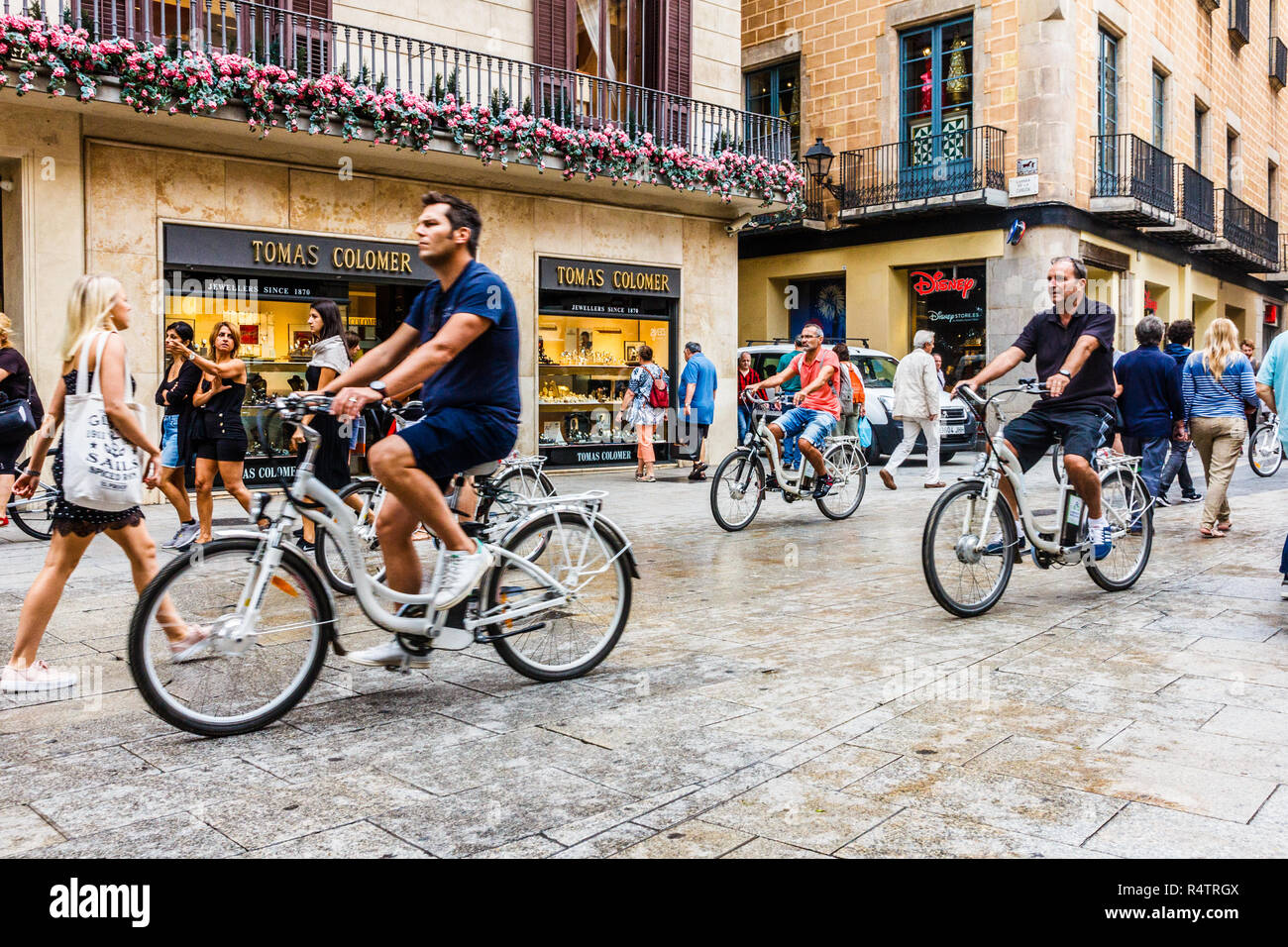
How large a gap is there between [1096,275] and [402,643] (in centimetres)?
2254

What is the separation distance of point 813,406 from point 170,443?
5534 millimetres

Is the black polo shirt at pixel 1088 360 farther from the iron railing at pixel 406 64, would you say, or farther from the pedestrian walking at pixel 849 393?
the iron railing at pixel 406 64

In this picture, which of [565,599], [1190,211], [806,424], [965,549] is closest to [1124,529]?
[965,549]

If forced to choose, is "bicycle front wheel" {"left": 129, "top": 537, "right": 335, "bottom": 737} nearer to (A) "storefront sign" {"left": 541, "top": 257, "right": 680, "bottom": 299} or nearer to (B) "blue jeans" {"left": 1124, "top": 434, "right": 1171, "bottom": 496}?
(B) "blue jeans" {"left": 1124, "top": 434, "right": 1171, "bottom": 496}

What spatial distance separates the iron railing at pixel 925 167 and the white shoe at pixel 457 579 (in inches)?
753

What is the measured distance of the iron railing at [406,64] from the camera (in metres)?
11.5

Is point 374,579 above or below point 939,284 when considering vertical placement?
below

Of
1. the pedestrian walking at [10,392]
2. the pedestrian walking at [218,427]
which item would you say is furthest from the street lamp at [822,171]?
the pedestrian walking at [10,392]

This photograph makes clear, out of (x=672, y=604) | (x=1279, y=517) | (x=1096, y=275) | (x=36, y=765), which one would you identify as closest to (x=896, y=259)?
(x=1096, y=275)

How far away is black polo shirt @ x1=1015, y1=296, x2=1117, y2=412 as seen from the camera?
6.27m

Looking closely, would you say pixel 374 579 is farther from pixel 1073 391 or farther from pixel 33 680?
pixel 1073 391

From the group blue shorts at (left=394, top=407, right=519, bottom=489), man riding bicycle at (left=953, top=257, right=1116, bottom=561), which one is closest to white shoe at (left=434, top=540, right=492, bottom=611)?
blue shorts at (left=394, top=407, right=519, bottom=489)

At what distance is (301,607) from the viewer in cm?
402

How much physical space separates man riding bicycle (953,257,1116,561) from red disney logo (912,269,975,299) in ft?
54.5
